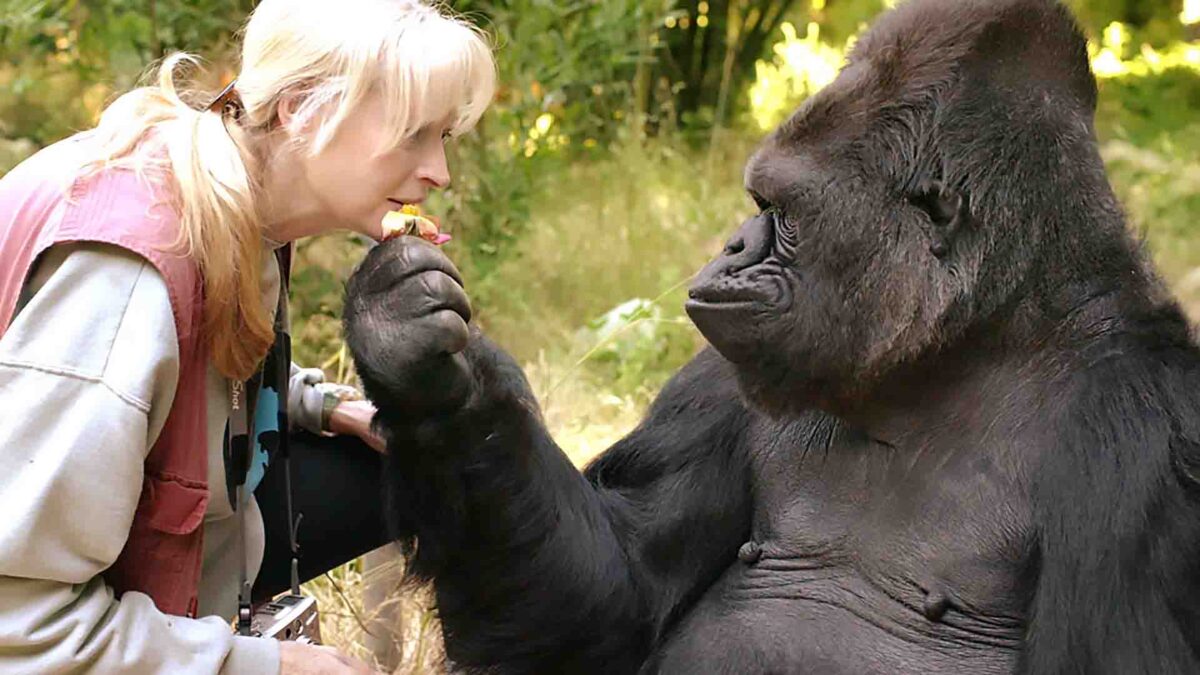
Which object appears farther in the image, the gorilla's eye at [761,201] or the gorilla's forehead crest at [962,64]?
the gorilla's eye at [761,201]

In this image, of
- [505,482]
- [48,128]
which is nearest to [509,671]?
[505,482]

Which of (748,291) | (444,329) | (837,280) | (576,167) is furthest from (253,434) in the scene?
(576,167)

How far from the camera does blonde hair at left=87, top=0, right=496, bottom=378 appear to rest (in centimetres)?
231

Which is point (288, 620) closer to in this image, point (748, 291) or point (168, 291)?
point (168, 291)

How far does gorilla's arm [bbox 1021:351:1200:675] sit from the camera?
1.18 meters

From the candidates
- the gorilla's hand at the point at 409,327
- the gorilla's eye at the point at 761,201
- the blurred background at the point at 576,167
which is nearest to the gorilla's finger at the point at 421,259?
the gorilla's hand at the point at 409,327

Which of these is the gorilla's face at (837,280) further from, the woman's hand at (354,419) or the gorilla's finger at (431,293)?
the woman's hand at (354,419)

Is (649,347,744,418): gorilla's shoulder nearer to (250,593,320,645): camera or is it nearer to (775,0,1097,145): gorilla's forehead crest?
(775,0,1097,145): gorilla's forehead crest

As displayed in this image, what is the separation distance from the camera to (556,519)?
275cm

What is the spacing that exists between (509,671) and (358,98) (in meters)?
1.07

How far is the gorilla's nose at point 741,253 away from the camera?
2510mm

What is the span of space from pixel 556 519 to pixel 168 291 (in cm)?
83

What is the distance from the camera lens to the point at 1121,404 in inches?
92.9

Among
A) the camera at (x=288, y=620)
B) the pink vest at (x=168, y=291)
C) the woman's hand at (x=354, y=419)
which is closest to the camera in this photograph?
the pink vest at (x=168, y=291)
